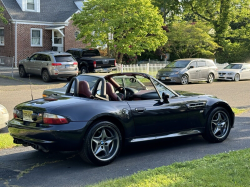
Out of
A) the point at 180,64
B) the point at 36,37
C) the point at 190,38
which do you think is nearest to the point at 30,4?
the point at 36,37

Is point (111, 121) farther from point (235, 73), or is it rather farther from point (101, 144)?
point (235, 73)

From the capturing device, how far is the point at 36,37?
3322 centimetres

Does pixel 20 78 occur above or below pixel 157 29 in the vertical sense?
below

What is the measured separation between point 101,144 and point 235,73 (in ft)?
76.0

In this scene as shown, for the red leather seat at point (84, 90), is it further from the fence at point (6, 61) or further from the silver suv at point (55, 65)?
the fence at point (6, 61)

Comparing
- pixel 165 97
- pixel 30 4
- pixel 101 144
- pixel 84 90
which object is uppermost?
pixel 30 4

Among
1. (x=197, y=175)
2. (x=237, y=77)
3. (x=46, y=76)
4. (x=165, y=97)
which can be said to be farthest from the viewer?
(x=237, y=77)

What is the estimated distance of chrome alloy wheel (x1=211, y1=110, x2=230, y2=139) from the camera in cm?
779

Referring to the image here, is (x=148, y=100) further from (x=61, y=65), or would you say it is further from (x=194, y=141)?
(x=61, y=65)

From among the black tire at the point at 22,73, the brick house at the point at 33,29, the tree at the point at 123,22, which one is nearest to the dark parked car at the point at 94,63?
the tree at the point at 123,22

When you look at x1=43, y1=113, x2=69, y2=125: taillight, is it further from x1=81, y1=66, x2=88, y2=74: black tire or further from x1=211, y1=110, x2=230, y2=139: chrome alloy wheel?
x1=81, y1=66, x2=88, y2=74: black tire

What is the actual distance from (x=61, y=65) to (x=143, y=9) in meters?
7.10

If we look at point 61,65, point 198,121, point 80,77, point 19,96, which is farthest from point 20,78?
point 198,121

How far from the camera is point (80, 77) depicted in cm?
848
